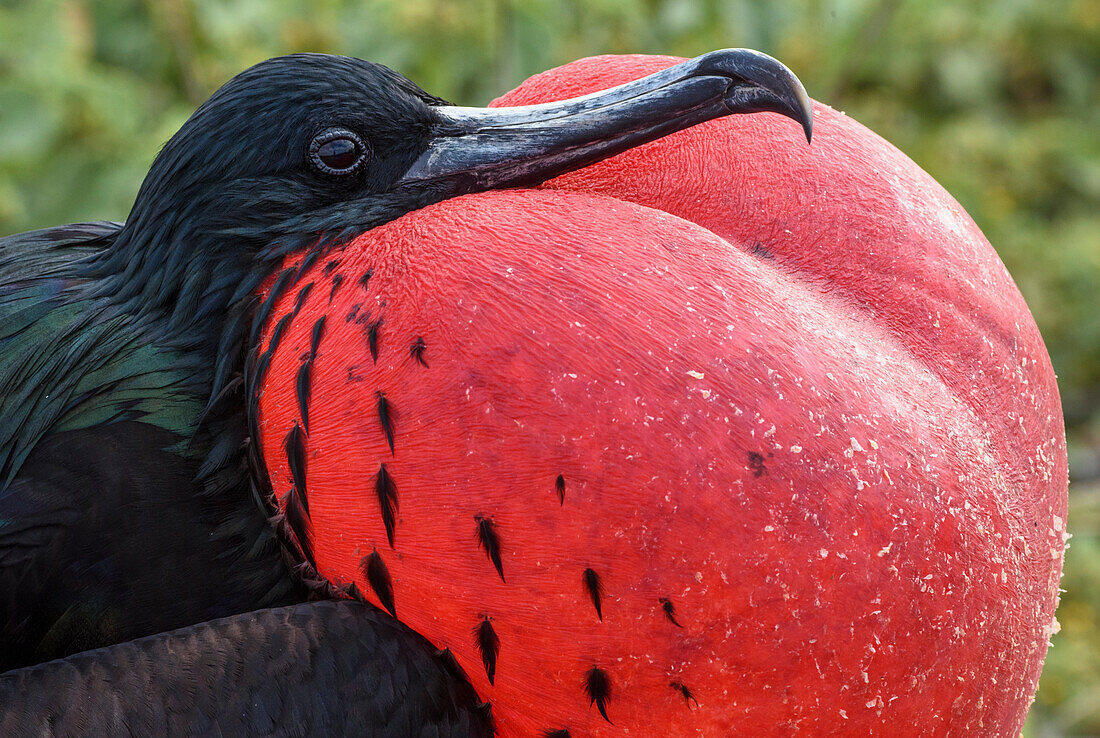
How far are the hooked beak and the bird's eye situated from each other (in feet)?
0.17

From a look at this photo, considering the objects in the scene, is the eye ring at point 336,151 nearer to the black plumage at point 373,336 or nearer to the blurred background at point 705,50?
the black plumage at point 373,336

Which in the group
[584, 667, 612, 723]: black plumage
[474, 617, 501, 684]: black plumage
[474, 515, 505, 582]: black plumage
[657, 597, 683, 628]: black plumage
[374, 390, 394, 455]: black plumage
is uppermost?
[374, 390, 394, 455]: black plumage

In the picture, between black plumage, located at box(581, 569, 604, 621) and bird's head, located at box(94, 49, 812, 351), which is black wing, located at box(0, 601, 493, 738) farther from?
bird's head, located at box(94, 49, 812, 351)

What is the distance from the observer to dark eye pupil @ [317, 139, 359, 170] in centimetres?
122

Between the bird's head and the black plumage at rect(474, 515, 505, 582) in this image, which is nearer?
the black plumage at rect(474, 515, 505, 582)

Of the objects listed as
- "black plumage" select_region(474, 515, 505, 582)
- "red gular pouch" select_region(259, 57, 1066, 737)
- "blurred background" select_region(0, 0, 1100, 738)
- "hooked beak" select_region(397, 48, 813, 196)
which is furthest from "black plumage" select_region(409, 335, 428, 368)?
"blurred background" select_region(0, 0, 1100, 738)

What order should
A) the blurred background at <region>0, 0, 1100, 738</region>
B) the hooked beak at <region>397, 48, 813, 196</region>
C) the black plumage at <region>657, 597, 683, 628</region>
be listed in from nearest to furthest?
the black plumage at <region>657, 597, 683, 628</region>, the hooked beak at <region>397, 48, 813, 196</region>, the blurred background at <region>0, 0, 1100, 738</region>

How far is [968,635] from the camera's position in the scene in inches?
39.9

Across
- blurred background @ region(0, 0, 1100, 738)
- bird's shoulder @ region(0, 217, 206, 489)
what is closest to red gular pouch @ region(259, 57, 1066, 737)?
bird's shoulder @ region(0, 217, 206, 489)

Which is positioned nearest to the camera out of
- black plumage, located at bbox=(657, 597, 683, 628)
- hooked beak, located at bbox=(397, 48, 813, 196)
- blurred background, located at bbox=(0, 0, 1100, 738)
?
black plumage, located at bbox=(657, 597, 683, 628)

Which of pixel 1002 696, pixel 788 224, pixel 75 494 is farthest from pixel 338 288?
pixel 1002 696

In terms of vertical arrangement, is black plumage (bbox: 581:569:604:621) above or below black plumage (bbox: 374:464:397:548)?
below

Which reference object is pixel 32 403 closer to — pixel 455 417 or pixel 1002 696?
pixel 455 417

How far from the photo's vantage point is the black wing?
3.29 feet
